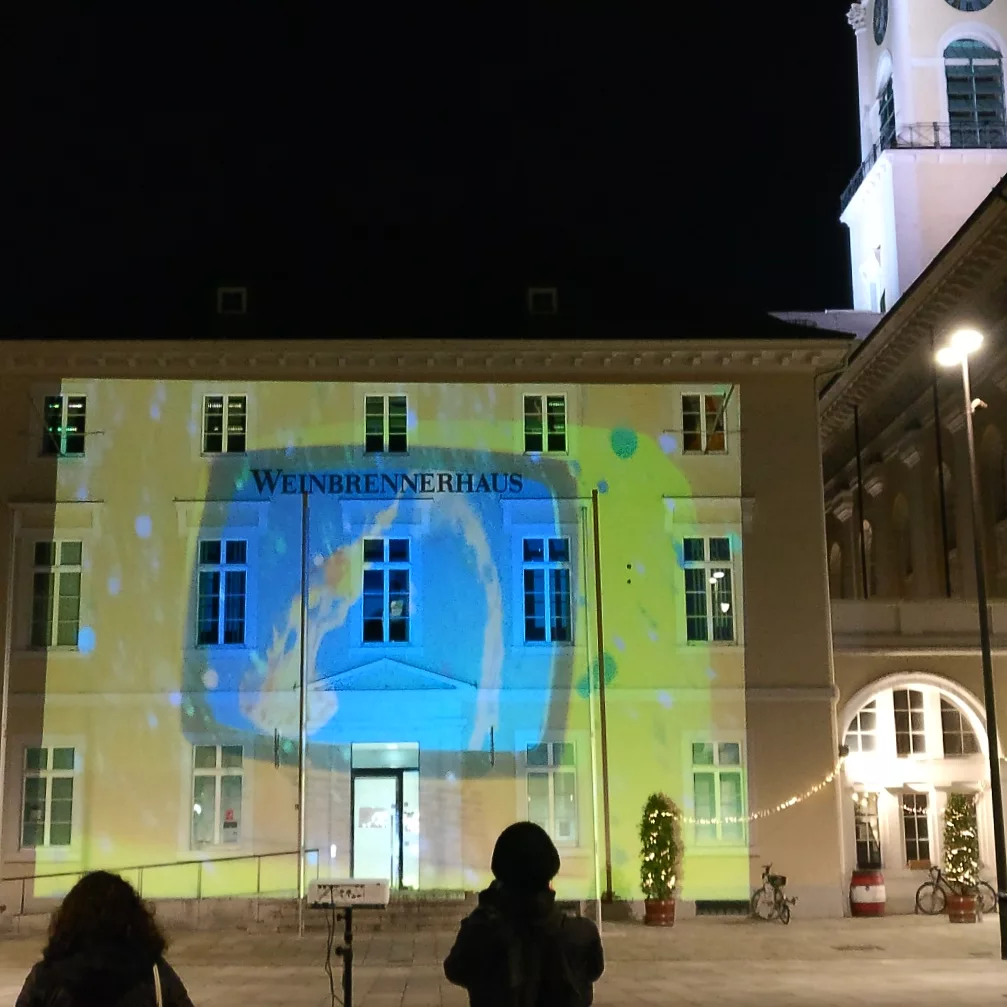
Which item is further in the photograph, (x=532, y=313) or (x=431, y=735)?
(x=532, y=313)

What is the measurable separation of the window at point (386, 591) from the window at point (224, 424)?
312 centimetres

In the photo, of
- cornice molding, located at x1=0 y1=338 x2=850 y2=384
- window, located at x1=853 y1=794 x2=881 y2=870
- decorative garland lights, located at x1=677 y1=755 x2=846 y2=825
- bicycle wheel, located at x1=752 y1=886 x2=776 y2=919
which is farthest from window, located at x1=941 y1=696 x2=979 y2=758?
cornice molding, located at x1=0 y1=338 x2=850 y2=384

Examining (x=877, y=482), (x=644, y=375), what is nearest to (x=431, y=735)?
(x=644, y=375)

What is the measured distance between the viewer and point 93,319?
2578cm

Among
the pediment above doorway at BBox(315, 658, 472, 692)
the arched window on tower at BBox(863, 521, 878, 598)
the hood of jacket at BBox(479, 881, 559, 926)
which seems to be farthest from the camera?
the arched window on tower at BBox(863, 521, 878, 598)

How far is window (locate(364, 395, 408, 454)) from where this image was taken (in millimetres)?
25688

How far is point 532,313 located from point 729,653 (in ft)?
24.2

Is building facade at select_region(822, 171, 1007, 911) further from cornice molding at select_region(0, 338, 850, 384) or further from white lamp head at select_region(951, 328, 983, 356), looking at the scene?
white lamp head at select_region(951, 328, 983, 356)

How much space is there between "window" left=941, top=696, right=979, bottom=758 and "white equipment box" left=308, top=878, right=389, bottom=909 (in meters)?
18.9

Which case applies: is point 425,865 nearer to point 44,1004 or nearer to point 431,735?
point 431,735

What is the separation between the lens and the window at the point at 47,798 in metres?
24.1

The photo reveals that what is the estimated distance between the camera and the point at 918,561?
3928cm

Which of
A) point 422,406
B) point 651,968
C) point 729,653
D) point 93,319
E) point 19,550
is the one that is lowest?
point 651,968

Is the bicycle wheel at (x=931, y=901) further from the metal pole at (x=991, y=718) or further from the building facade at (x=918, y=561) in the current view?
the metal pole at (x=991, y=718)
